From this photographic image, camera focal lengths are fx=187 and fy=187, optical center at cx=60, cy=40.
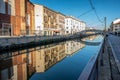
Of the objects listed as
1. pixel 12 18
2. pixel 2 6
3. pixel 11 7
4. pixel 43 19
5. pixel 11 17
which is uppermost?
pixel 11 7

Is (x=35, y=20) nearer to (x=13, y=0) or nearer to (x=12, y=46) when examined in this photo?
(x=13, y=0)

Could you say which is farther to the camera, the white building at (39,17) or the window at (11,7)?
the white building at (39,17)

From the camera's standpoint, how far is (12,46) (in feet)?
76.0

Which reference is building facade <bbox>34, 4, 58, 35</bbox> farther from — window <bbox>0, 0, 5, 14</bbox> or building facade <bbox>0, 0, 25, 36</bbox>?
window <bbox>0, 0, 5, 14</bbox>

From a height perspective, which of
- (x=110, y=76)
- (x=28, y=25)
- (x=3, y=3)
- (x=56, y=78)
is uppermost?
(x=3, y=3)

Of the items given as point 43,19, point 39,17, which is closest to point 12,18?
point 39,17

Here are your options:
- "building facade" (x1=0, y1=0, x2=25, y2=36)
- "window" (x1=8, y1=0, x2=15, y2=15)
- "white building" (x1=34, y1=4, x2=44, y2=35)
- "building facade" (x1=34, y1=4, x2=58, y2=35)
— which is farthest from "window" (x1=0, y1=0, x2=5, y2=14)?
"white building" (x1=34, y1=4, x2=44, y2=35)

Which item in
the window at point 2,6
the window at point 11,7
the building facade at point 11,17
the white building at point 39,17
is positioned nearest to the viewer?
the window at point 2,6

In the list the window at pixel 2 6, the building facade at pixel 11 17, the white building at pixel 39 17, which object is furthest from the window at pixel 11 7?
the white building at pixel 39 17

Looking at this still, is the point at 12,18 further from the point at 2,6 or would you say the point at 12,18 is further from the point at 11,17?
the point at 2,6

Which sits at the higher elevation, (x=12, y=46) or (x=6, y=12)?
(x=6, y=12)

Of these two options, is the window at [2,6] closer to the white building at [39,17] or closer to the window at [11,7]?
the window at [11,7]

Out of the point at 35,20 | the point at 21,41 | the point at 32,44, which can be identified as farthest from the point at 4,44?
the point at 35,20

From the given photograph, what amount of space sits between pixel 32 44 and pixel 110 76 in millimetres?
23995
